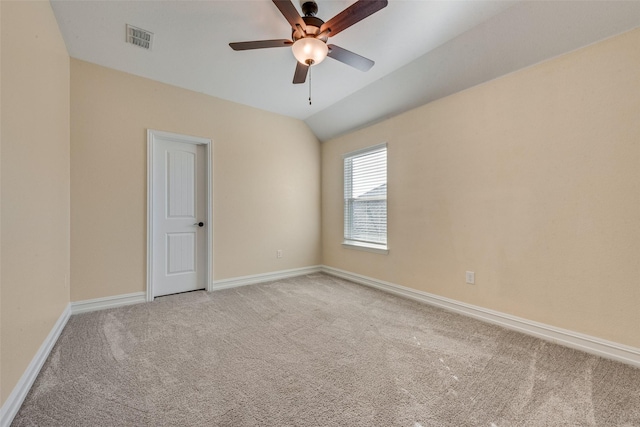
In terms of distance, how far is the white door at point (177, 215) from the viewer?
3.27 meters

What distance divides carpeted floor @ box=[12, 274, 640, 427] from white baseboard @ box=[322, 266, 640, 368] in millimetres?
80

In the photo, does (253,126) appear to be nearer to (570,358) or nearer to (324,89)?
(324,89)

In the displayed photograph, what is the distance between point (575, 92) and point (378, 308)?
8.65 feet

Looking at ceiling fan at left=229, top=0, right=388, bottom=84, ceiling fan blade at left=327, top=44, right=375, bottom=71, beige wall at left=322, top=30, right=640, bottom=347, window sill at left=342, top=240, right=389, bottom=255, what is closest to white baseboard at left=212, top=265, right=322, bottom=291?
window sill at left=342, top=240, right=389, bottom=255

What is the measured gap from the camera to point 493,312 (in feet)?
8.21

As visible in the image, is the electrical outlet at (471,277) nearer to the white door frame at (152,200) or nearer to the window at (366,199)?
the window at (366,199)

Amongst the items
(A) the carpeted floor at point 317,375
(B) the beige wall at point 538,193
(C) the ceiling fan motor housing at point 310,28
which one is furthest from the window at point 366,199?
(C) the ceiling fan motor housing at point 310,28

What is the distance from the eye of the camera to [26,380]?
156cm

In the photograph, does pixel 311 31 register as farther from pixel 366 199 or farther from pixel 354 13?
pixel 366 199

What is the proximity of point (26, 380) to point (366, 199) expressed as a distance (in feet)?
12.1

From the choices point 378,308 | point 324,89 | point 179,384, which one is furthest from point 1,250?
point 324,89

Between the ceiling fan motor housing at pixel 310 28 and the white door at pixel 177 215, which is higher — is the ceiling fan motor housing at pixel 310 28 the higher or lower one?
the higher one

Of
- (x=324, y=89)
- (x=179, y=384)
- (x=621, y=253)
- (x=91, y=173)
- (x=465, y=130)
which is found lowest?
(x=179, y=384)

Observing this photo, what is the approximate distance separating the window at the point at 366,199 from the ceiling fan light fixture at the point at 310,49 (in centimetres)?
188
